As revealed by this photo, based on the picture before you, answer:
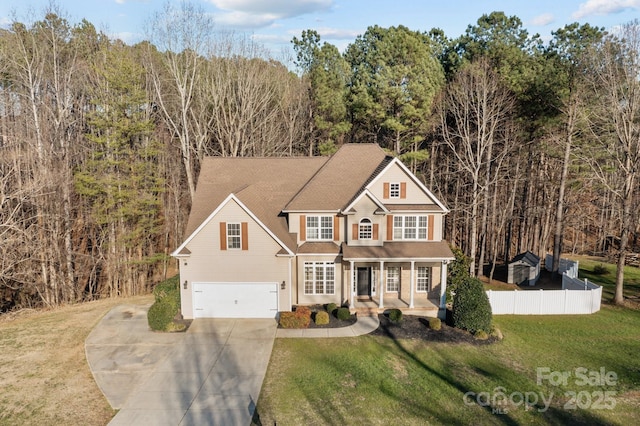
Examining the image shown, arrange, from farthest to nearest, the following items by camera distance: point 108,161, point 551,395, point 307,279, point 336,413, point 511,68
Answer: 1. point 511,68
2. point 108,161
3. point 307,279
4. point 551,395
5. point 336,413

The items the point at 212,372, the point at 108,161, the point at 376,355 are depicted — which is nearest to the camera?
the point at 212,372

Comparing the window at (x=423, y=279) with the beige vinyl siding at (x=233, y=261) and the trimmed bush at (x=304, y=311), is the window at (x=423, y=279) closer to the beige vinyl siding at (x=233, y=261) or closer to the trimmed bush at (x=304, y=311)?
the trimmed bush at (x=304, y=311)

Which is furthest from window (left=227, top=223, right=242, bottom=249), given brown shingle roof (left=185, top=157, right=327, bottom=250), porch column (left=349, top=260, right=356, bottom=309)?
porch column (left=349, top=260, right=356, bottom=309)

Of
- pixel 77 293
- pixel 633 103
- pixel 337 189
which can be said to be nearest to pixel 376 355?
pixel 337 189

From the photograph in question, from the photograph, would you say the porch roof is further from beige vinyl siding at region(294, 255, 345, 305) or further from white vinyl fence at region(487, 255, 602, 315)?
white vinyl fence at region(487, 255, 602, 315)

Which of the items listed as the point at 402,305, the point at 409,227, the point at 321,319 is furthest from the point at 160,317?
the point at 409,227

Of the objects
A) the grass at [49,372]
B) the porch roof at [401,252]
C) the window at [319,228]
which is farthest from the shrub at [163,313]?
the porch roof at [401,252]

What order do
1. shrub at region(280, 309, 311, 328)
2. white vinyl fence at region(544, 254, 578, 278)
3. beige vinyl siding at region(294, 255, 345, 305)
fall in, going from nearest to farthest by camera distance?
shrub at region(280, 309, 311, 328), beige vinyl siding at region(294, 255, 345, 305), white vinyl fence at region(544, 254, 578, 278)

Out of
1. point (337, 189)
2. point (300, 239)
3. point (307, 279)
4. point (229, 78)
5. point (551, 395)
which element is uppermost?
point (229, 78)

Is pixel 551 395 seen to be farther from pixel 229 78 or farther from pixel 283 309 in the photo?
pixel 229 78
